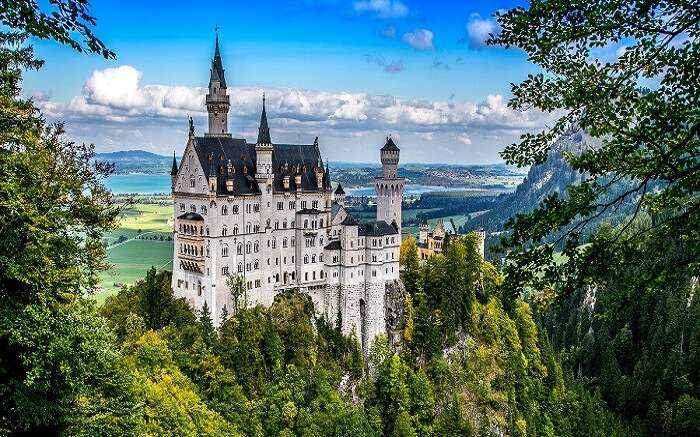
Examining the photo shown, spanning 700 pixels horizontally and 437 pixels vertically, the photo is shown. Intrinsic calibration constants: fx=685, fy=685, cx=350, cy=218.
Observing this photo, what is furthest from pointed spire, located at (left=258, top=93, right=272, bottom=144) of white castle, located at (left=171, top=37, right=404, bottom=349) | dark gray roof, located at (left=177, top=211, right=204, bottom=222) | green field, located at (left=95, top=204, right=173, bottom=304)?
green field, located at (left=95, top=204, right=173, bottom=304)

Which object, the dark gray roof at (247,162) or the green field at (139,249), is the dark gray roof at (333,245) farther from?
the green field at (139,249)

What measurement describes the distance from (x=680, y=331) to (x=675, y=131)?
104 metres

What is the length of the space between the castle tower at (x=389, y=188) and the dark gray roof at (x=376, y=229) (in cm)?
413

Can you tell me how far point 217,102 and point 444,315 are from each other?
35694 millimetres

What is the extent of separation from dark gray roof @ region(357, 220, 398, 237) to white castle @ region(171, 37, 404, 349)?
11 centimetres

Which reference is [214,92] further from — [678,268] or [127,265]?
[127,265]

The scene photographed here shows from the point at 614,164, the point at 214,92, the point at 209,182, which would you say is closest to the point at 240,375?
the point at 209,182

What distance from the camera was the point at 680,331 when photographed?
10650 centimetres

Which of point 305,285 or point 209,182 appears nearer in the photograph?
point 209,182

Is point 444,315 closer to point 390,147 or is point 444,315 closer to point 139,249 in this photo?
point 390,147

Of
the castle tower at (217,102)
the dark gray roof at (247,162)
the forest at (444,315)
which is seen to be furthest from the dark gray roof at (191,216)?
the castle tower at (217,102)

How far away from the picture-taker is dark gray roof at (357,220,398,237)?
78.0m

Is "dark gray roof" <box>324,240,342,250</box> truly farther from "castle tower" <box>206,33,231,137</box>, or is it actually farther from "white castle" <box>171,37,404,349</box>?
"castle tower" <box>206,33,231,137</box>

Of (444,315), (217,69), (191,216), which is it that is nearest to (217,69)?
(217,69)
